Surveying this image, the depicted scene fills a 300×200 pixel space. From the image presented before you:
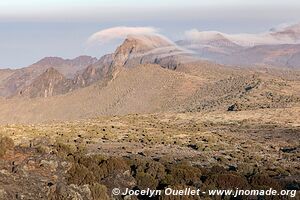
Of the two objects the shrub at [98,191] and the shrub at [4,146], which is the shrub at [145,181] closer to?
the shrub at [98,191]

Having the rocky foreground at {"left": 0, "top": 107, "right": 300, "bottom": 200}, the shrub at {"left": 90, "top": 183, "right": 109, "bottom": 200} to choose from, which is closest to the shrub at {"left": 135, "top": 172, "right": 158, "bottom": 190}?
the rocky foreground at {"left": 0, "top": 107, "right": 300, "bottom": 200}

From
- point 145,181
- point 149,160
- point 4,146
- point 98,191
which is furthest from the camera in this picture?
point 149,160

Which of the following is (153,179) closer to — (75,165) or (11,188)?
(75,165)

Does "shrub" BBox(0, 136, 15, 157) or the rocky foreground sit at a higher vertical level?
"shrub" BBox(0, 136, 15, 157)

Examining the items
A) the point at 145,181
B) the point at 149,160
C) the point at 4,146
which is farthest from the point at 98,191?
the point at 149,160

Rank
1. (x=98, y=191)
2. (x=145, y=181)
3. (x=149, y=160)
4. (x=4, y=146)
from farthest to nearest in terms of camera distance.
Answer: (x=149, y=160), (x=4, y=146), (x=145, y=181), (x=98, y=191)

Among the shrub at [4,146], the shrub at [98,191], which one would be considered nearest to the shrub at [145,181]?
the shrub at [98,191]

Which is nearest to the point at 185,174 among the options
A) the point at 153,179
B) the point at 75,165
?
the point at 153,179

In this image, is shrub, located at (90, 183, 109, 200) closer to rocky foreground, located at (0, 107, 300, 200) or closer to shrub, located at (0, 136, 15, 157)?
rocky foreground, located at (0, 107, 300, 200)

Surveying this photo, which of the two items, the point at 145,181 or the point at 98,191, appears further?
the point at 145,181

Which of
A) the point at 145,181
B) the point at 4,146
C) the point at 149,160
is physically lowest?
the point at 149,160

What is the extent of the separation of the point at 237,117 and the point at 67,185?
5452cm

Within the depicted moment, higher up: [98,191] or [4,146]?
[4,146]

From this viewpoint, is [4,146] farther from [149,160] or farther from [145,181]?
[149,160]
